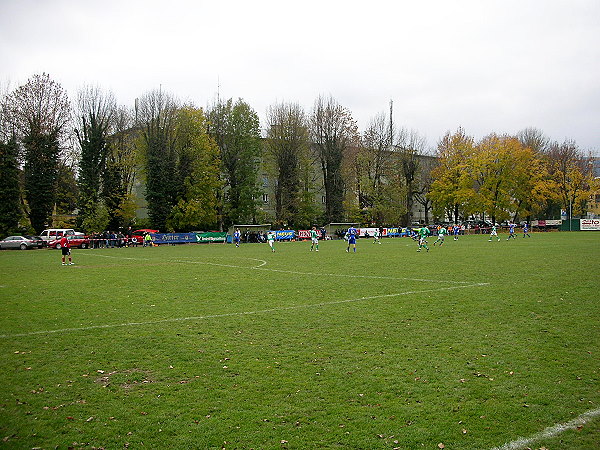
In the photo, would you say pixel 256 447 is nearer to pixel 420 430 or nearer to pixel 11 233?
pixel 420 430

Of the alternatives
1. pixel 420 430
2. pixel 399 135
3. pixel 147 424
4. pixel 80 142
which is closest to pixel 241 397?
pixel 147 424

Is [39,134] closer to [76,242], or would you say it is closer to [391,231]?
[76,242]

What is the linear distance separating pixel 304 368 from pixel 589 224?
7916 centimetres

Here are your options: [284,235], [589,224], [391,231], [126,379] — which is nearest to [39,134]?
[284,235]

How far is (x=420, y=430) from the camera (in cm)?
552

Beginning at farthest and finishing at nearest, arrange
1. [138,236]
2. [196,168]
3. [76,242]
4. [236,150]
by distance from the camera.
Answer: [236,150] → [196,168] → [138,236] → [76,242]

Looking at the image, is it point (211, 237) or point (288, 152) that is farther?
point (288, 152)

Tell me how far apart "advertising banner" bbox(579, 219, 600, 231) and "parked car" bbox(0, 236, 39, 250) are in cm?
7523

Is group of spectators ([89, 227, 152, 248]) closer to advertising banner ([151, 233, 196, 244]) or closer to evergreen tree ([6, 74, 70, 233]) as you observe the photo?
advertising banner ([151, 233, 196, 244])

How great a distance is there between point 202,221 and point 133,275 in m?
43.5

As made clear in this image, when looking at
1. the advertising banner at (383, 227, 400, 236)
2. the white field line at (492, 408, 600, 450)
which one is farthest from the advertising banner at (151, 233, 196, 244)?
the white field line at (492, 408, 600, 450)

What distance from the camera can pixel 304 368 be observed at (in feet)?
25.6

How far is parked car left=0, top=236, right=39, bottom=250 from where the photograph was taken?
4944cm

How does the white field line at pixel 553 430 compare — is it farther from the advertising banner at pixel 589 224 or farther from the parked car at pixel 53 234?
the advertising banner at pixel 589 224
